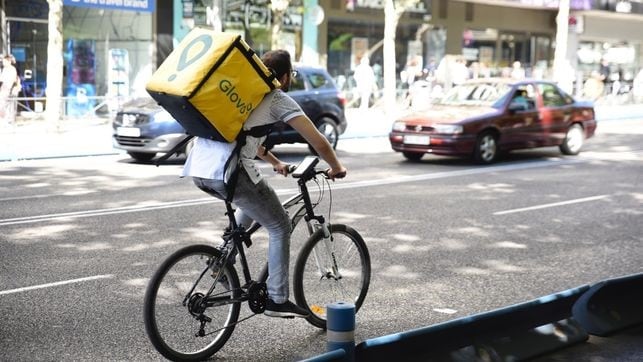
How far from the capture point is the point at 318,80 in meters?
17.6

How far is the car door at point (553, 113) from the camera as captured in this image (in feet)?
56.1

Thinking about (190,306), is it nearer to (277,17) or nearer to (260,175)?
(260,175)

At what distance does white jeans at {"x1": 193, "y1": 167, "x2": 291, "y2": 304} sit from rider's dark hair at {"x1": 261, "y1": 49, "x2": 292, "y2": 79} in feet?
1.97

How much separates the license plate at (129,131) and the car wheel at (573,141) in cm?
821

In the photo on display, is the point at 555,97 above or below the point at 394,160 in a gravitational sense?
above

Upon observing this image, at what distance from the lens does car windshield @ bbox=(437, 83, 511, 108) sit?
54.1 feet

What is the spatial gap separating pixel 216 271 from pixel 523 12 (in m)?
36.4

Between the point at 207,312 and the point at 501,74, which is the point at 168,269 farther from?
the point at 501,74

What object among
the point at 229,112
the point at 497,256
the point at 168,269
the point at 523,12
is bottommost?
the point at 497,256

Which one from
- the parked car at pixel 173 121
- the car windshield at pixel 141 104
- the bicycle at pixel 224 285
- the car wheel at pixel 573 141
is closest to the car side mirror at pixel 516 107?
the car wheel at pixel 573 141

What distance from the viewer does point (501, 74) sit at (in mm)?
36188

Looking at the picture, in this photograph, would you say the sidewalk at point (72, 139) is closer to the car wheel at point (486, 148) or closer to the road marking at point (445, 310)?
the car wheel at point (486, 148)

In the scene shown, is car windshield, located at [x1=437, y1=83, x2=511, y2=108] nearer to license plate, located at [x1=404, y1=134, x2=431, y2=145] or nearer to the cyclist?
license plate, located at [x1=404, y1=134, x2=431, y2=145]

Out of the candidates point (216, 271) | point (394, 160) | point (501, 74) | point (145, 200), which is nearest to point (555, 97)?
point (394, 160)
